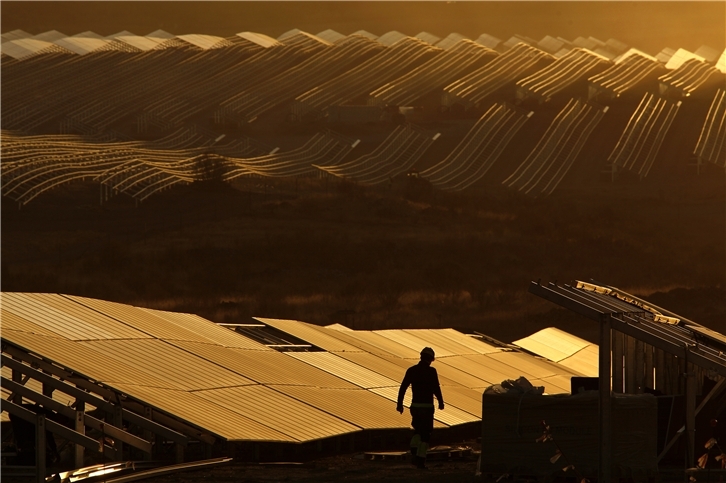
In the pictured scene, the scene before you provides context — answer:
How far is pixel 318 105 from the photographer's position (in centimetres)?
8706

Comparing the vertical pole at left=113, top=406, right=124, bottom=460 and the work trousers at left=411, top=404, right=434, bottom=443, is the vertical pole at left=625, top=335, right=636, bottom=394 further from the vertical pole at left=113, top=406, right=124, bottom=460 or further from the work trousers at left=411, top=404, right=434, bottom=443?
the vertical pole at left=113, top=406, right=124, bottom=460

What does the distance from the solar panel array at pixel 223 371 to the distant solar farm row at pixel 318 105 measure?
3554 cm

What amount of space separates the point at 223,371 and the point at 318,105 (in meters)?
71.5

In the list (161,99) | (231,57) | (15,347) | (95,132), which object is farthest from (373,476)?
(231,57)

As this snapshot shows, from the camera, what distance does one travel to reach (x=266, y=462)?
1398 centimetres

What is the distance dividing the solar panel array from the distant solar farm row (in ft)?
117

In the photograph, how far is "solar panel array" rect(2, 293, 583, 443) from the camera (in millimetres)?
14078

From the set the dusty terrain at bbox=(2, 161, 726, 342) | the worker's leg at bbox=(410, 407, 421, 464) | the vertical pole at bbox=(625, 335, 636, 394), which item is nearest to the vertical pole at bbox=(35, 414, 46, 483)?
the worker's leg at bbox=(410, 407, 421, 464)

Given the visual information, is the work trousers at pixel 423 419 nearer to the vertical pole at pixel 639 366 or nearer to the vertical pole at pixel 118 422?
the vertical pole at pixel 639 366

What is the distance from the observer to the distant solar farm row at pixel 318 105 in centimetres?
6326

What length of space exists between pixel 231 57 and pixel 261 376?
86247mm

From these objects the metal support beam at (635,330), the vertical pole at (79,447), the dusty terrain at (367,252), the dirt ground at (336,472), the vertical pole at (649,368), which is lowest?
the dusty terrain at (367,252)

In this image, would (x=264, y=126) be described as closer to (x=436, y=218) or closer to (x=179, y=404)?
→ (x=436, y=218)

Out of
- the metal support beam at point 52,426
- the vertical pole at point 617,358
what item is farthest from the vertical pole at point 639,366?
the metal support beam at point 52,426
